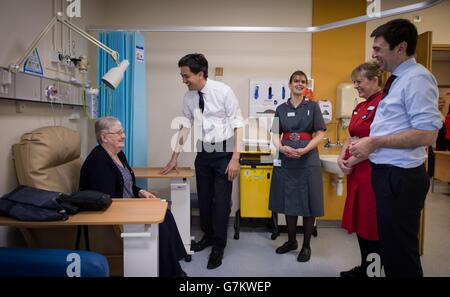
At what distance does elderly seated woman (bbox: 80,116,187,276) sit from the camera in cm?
166

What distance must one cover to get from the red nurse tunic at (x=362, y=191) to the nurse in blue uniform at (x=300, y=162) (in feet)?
1.36

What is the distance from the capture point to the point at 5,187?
1670 millimetres

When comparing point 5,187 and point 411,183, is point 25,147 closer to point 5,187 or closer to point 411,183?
point 5,187

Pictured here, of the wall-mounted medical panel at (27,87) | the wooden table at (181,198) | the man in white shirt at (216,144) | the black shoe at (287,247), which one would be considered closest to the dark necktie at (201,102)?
the man in white shirt at (216,144)

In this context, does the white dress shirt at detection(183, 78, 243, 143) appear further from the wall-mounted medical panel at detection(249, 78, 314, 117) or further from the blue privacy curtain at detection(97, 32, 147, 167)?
the wall-mounted medical panel at detection(249, 78, 314, 117)

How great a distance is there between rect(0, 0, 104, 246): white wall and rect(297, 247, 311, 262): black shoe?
191 cm

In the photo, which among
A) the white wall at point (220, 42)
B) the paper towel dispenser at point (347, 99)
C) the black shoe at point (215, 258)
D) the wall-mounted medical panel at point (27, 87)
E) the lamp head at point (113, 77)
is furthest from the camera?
the white wall at point (220, 42)

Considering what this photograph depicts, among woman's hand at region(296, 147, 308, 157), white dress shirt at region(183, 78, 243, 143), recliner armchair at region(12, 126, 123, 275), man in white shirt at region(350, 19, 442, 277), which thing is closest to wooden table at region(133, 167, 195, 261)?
white dress shirt at region(183, 78, 243, 143)

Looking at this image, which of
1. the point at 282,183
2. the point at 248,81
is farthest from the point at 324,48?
the point at 282,183

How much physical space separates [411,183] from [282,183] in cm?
125

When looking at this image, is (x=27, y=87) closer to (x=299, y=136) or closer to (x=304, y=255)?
Result: (x=299, y=136)

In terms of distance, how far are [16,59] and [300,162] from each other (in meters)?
2.01

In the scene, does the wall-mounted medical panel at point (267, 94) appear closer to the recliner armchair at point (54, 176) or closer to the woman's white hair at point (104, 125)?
the woman's white hair at point (104, 125)

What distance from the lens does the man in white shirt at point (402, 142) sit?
3.88 ft
